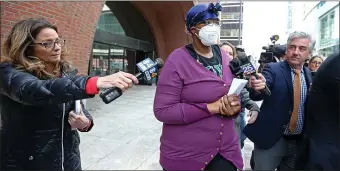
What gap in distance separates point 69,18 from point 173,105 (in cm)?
569

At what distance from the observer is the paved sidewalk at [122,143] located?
14.3ft

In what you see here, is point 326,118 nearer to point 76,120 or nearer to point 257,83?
point 257,83

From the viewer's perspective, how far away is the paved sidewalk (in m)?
4.36

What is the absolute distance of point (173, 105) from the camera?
184 centimetres

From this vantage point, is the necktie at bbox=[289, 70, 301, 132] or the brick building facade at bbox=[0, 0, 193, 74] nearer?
the necktie at bbox=[289, 70, 301, 132]

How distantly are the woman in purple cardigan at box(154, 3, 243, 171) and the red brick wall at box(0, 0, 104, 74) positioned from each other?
376cm

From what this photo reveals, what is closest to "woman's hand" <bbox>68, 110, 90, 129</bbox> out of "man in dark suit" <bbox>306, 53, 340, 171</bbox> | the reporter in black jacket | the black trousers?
the reporter in black jacket

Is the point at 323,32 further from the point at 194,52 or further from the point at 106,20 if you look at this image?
the point at 194,52

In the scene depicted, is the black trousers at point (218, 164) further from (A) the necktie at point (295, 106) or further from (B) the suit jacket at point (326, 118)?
(A) the necktie at point (295, 106)

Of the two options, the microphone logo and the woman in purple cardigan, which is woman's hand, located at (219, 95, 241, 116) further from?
the microphone logo

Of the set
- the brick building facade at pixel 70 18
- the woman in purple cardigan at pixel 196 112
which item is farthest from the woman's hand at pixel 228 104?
the brick building facade at pixel 70 18

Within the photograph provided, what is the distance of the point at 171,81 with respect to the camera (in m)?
1.85

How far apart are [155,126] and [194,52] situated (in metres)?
5.18

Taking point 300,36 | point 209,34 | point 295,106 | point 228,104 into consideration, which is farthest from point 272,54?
point 228,104
